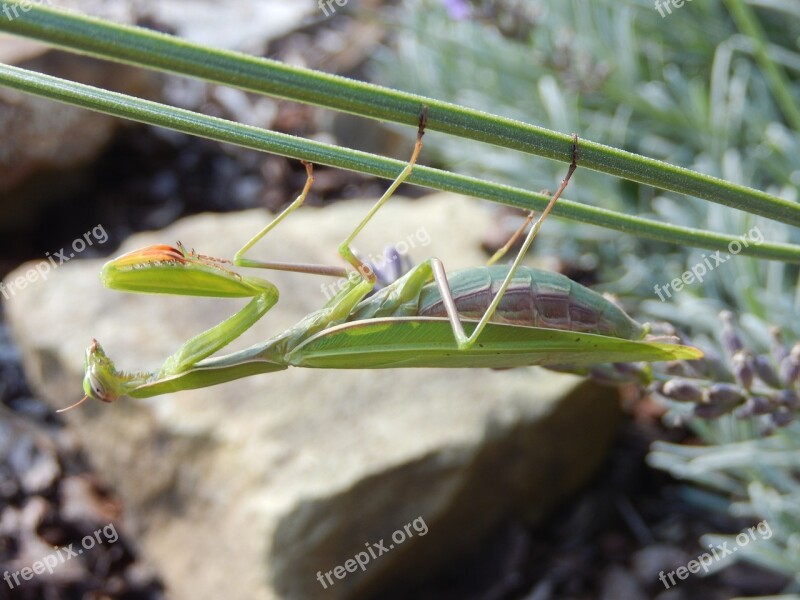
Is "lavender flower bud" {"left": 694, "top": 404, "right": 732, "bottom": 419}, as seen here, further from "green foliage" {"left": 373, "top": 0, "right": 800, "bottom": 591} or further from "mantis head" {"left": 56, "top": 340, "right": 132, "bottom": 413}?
"mantis head" {"left": 56, "top": 340, "right": 132, "bottom": 413}

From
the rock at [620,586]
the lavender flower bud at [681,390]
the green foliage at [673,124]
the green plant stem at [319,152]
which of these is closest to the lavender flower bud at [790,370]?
the lavender flower bud at [681,390]

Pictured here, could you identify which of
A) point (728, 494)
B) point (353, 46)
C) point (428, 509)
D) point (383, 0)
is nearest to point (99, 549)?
point (428, 509)

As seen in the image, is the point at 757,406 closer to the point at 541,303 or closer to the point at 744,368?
the point at 744,368

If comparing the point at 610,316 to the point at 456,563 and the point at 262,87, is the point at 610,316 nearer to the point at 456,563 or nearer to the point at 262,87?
the point at 262,87

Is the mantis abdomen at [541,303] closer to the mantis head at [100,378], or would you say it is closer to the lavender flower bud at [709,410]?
the lavender flower bud at [709,410]

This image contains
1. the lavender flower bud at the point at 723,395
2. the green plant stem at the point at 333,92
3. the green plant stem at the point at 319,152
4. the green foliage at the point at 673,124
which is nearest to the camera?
the green plant stem at the point at 333,92

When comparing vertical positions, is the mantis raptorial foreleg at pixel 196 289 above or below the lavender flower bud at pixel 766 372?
above

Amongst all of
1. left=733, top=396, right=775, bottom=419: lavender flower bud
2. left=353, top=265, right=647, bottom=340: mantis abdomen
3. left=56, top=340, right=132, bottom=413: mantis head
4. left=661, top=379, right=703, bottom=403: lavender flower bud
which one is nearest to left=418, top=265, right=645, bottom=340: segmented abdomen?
left=353, top=265, right=647, bottom=340: mantis abdomen
